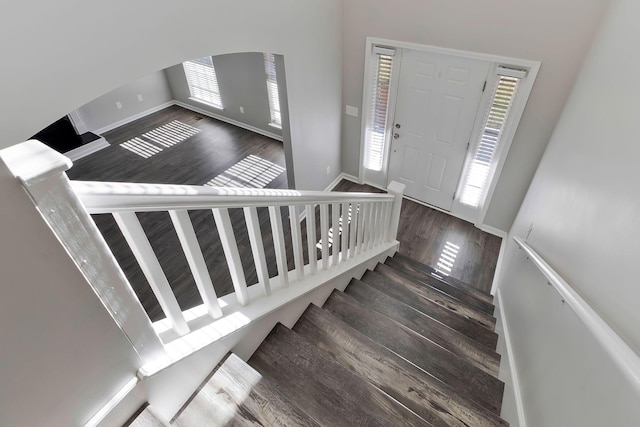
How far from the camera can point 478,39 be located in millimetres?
3154

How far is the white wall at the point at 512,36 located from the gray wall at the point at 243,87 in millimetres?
2059

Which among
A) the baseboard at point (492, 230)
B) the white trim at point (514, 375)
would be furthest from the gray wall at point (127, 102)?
the white trim at point (514, 375)

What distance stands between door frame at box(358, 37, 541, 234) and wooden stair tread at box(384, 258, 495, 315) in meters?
1.42

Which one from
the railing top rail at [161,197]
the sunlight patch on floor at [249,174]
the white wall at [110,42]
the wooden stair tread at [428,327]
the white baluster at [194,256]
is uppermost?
the white wall at [110,42]

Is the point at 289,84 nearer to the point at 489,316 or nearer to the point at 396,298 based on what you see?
the point at 396,298

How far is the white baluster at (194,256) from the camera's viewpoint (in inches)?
39.4

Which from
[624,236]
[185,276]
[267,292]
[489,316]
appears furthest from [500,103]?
[185,276]

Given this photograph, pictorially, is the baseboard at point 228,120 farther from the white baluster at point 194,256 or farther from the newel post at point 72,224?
the newel post at point 72,224

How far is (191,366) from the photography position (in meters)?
1.13

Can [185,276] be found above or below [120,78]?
below

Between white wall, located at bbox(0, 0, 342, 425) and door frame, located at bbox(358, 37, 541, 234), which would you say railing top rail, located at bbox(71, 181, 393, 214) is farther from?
door frame, located at bbox(358, 37, 541, 234)

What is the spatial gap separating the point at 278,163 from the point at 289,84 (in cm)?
225

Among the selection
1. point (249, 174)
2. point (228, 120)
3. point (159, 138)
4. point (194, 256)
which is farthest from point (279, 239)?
point (228, 120)

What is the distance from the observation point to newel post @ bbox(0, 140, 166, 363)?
59 centimetres
